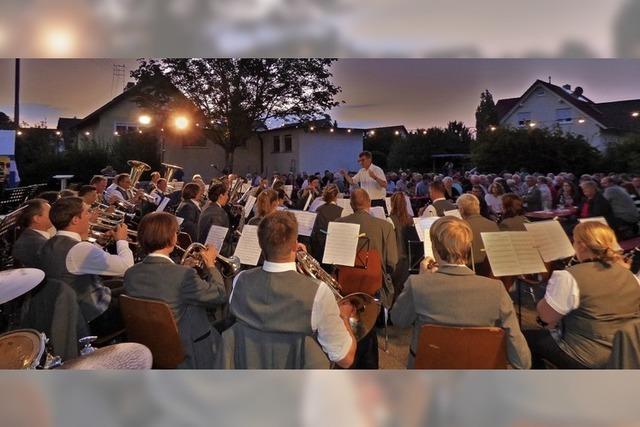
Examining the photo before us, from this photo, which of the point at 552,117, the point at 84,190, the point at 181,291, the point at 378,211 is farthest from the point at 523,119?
the point at 84,190

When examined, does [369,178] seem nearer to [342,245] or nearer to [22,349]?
[342,245]

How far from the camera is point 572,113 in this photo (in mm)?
3781

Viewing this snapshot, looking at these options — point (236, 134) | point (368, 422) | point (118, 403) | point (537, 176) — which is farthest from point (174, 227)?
point (537, 176)

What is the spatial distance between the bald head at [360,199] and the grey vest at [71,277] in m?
2.22

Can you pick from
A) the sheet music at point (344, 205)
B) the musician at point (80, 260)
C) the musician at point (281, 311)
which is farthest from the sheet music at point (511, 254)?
the musician at point (80, 260)

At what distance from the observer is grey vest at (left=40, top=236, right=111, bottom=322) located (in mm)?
3078

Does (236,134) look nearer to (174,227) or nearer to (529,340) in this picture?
(174,227)

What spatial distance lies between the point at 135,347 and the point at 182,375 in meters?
0.35

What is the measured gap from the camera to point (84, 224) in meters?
3.24

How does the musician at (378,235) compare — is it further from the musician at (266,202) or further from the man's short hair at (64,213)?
the man's short hair at (64,213)

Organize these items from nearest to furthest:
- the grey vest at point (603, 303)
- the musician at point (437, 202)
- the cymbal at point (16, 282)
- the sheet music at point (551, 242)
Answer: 1. the cymbal at point (16, 282)
2. the grey vest at point (603, 303)
3. the sheet music at point (551, 242)
4. the musician at point (437, 202)

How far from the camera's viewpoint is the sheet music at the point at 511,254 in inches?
126

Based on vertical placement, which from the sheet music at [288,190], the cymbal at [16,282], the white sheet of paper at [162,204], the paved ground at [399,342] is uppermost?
the sheet music at [288,190]

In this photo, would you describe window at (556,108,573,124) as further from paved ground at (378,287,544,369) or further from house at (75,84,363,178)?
paved ground at (378,287,544,369)
